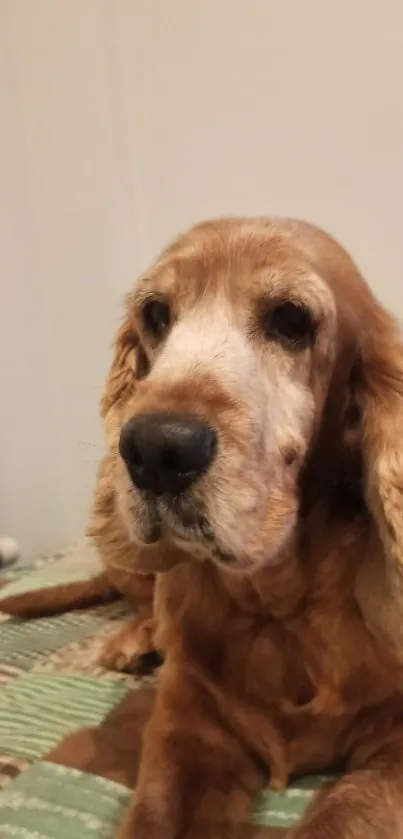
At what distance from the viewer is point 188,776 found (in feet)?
3.15

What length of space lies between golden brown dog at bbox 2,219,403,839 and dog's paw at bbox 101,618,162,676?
0.24 m

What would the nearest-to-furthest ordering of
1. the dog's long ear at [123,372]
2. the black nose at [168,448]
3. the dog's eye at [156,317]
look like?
Result: the black nose at [168,448]
the dog's eye at [156,317]
the dog's long ear at [123,372]

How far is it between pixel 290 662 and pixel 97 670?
1.38ft

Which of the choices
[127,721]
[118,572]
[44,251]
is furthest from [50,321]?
[127,721]

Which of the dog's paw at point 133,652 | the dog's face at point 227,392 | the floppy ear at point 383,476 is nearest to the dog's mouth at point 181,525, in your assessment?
the dog's face at point 227,392

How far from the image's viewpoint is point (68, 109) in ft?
6.96

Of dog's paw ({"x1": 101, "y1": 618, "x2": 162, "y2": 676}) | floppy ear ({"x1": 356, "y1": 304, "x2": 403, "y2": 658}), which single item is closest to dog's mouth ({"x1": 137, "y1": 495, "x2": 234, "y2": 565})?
floppy ear ({"x1": 356, "y1": 304, "x2": 403, "y2": 658})

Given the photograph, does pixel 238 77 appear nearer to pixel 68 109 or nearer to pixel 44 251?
pixel 68 109

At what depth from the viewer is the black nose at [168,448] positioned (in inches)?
29.7

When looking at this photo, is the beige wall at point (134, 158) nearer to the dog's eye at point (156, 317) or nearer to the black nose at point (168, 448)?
the dog's eye at point (156, 317)

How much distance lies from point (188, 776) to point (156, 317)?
548 mm

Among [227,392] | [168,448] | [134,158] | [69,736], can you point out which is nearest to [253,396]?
[227,392]

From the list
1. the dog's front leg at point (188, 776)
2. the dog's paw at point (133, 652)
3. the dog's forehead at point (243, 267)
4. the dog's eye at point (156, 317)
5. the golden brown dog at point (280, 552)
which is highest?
the dog's forehead at point (243, 267)

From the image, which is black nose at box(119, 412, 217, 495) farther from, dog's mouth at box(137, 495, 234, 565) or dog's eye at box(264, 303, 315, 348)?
dog's eye at box(264, 303, 315, 348)
